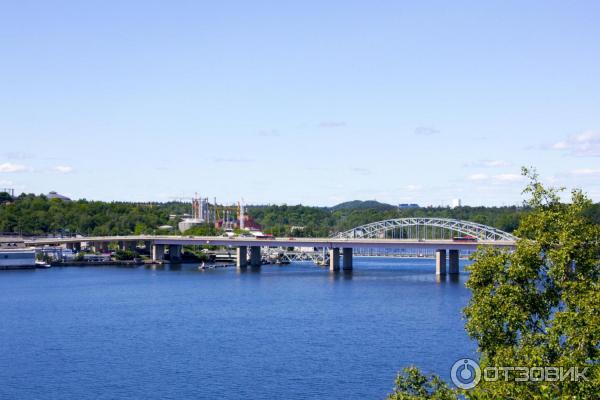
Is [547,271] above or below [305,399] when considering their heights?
above

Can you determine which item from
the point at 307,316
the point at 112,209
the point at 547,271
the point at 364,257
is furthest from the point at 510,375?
the point at 112,209

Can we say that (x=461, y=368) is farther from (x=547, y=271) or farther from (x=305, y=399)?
(x=547, y=271)

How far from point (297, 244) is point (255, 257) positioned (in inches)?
368

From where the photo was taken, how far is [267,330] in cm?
5397

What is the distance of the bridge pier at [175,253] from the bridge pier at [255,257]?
12.4m

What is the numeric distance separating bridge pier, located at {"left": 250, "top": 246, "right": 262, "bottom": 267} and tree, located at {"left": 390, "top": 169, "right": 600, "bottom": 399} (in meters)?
100

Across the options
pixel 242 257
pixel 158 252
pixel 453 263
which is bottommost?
pixel 453 263

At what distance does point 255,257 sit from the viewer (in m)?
123

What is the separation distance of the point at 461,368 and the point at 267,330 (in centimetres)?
1800

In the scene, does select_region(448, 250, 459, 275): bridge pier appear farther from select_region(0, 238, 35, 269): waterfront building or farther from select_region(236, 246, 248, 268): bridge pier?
select_region(0, 238, 35, 269): waterfront building

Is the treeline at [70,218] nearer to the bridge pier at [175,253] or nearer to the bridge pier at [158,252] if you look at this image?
the bridge pier at [175,253]

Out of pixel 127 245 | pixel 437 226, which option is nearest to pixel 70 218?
pixel 127 245

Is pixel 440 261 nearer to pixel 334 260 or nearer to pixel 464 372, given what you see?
pixel 334 260

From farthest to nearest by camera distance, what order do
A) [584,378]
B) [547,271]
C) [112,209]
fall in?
[112,209], [547,271], [584,378]
